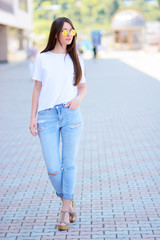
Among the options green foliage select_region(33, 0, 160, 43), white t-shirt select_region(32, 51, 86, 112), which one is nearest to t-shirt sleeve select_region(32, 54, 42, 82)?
white t-shirt select_region(32, 51, 86, 112)

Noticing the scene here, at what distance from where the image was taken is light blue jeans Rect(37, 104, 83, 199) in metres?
3.49

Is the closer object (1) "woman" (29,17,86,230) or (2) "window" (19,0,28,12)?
(1) "woman" (29,17,86,230)

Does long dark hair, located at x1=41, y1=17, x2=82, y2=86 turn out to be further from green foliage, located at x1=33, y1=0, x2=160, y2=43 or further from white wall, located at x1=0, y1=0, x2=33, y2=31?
green foliage, located at x1=33, y1=0, x2=160, y2=43

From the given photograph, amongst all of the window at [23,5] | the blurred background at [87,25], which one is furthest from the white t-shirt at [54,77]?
the window at [23,5]

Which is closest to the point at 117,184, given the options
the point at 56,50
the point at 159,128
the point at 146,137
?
the point at 56,50

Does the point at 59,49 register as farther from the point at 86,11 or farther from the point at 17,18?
the point at 86,11

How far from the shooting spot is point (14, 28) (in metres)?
36.6

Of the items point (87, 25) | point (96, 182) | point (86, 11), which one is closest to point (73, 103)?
point (96, 182)

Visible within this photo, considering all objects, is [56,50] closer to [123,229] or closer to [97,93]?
[123,229]

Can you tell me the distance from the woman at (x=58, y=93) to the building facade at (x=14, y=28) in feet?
86.6

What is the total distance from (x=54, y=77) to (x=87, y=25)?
134368mm

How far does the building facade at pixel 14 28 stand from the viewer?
103 ft

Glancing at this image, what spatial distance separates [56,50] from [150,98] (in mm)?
9273

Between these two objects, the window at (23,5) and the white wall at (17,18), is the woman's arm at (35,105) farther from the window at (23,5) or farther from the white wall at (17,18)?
the window at (23,5)
